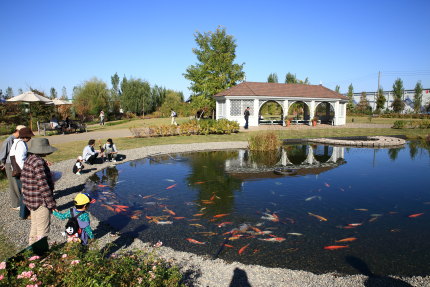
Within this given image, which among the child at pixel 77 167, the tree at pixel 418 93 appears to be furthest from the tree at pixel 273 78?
the child at pixel 77 167

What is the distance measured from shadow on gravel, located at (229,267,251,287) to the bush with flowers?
1131mm

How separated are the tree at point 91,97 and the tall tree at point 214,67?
1414 centimetres

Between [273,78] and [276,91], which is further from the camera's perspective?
[273,78]

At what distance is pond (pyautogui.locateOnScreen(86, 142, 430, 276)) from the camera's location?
5141 mm

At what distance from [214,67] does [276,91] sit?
25.7 ft

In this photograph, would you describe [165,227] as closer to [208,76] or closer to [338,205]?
[338,205]

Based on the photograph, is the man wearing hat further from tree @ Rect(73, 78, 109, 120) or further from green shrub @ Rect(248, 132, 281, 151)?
tree @ Rect(73, 78, 109, 120)

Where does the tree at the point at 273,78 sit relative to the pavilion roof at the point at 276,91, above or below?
above

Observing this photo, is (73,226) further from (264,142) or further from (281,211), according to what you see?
(264,142)

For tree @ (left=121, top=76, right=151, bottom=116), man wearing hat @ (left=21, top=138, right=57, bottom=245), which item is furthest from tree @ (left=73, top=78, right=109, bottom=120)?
man wearing hat @ (left=21, top=138, right=57, bottom=245)

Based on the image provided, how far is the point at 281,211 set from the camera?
714 cm

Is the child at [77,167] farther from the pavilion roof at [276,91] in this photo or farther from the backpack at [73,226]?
the pavilion roof at [276,91]

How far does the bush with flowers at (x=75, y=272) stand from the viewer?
8.99 ft

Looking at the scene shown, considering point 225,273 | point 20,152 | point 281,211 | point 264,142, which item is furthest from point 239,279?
point 264,142
